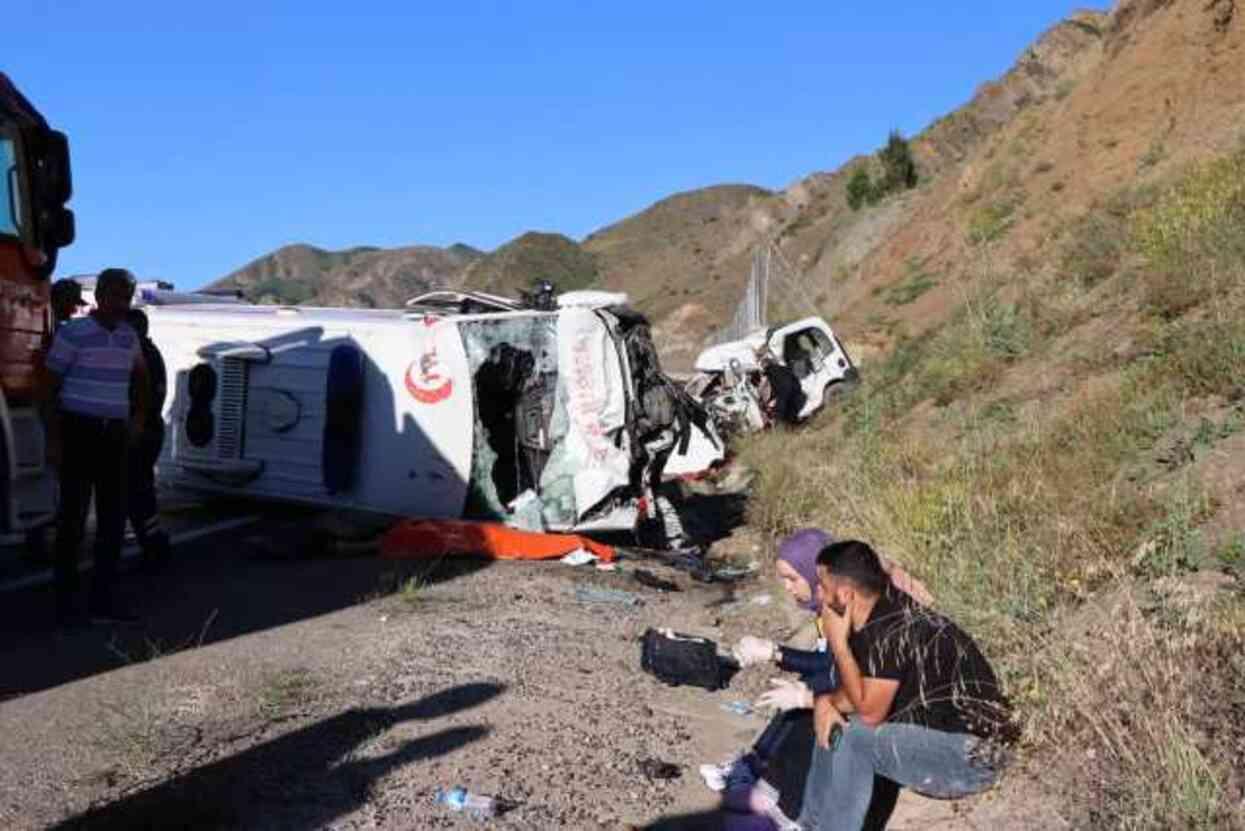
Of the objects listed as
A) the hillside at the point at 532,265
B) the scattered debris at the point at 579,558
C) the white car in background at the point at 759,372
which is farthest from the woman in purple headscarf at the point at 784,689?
the hillside at the point at 532,265

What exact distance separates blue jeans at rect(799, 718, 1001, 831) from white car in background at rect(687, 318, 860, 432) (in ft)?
44.5

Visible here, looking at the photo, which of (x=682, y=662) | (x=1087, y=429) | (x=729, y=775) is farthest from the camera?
(x=1087, y=429)

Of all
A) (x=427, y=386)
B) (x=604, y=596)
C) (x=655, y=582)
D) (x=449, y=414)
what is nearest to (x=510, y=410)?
(x=449, y=414)

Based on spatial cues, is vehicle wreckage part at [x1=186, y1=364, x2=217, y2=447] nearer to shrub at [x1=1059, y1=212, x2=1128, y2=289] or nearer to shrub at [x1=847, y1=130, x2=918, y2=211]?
shrub at [x1=1059, y1=212, x2=1128, y2=289]

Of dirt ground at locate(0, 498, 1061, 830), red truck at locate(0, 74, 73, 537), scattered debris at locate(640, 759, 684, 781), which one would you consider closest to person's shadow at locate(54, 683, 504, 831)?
dirt ground at locate(0, 498, 1061, 830)

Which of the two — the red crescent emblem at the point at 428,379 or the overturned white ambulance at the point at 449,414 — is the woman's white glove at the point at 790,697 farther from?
the red crescent emblem at the point at 428,379

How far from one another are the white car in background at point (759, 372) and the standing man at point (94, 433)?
11.7 m

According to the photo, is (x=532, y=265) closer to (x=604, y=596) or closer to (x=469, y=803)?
(x=604, y=596)

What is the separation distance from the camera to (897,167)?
46.1 m

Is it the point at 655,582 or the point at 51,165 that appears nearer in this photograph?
the point at 51,165

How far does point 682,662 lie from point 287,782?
2.53m

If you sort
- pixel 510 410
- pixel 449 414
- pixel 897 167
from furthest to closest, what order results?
pixel 897 167 → pixel 510 410 → pixel 449 414

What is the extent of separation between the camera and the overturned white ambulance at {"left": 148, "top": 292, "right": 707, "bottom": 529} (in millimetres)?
10555

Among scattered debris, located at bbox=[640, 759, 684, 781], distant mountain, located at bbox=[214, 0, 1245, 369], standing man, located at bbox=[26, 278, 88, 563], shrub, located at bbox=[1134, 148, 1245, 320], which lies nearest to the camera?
scattered debris, located at bbox=[640, 759, 684, 781]
